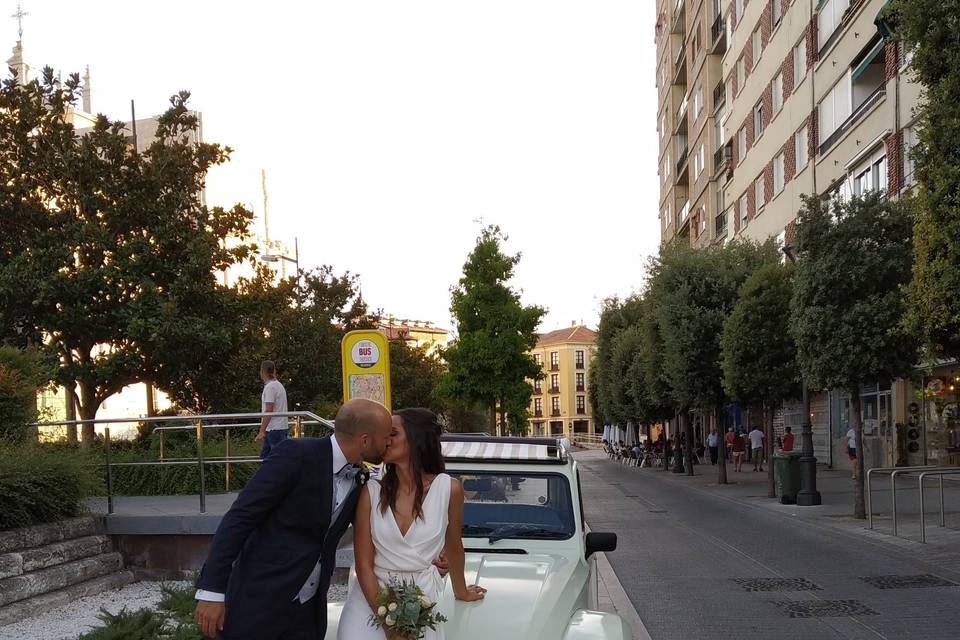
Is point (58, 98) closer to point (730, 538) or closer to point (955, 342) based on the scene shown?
point (730, 538)

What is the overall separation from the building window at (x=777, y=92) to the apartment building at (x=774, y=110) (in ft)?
0.15

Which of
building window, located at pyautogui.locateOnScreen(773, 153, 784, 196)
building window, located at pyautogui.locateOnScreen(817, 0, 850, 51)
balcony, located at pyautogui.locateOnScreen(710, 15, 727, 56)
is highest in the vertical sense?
balcony, located at pyautogui.locateOnScreen(710, 15, 727, 56)

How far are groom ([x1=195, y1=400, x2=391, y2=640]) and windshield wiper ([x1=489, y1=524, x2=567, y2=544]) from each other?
6.62 feet

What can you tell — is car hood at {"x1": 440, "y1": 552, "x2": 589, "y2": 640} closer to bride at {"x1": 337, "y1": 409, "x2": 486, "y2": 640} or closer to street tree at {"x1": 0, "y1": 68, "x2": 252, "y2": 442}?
bride at {"x1": 337, "y1": 409, "x2": 486, "y2": 640}

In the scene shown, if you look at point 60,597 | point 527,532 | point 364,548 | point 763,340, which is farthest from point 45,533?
point 763,340

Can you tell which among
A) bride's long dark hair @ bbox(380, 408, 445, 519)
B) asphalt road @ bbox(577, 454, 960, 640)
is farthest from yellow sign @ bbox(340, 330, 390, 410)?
bride's long dark hair @ bbox(380, 408, 445, 519)

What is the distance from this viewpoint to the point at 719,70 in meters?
50.3

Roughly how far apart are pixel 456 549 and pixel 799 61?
34.2m

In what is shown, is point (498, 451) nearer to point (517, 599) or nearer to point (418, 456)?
point (517, 599)

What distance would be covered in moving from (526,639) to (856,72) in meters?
27.7

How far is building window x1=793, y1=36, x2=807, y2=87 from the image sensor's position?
34438 mm

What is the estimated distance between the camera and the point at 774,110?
38406 millimetres

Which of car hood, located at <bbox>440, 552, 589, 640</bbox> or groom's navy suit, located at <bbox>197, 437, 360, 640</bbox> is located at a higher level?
groom's navy suit, located at <bbox>197, 437, 360, 640</bbox>

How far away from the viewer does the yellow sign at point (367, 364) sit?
1217cm
